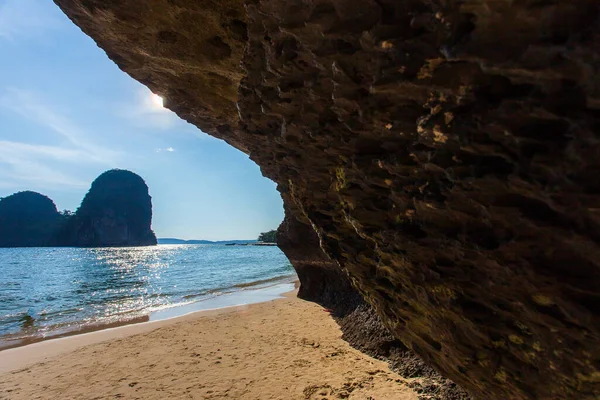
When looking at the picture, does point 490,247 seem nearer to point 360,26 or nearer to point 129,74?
point 360,26

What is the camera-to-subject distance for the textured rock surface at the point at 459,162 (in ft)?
6.43

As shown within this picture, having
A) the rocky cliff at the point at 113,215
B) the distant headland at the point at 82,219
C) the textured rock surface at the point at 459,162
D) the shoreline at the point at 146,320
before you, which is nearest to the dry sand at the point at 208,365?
the shoreline at the point at 146,320

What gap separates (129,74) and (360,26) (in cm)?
791

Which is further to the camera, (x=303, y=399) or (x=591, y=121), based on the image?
(x=303, y=399)

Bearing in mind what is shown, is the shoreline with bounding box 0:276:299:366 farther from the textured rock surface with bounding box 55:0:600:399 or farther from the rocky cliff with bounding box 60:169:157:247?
the rocky cliff with bounding box 60:169:157:247

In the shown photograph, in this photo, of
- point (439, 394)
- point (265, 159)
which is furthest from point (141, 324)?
point (439, 394)

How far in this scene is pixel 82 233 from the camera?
126 m

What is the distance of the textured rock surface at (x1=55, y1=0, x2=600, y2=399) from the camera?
1.96 metres

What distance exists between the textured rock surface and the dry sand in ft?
8.21

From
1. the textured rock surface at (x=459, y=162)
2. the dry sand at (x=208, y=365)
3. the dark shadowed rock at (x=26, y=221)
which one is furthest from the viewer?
the dark shadowed rock at (x=26, y=221)

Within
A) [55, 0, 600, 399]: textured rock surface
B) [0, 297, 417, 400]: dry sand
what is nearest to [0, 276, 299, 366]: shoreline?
[0, 297, 417, 400]: dry sand

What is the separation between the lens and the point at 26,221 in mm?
134250

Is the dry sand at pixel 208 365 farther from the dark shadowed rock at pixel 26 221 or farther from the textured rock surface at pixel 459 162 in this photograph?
the dark shadowed rock at pixel 26 221

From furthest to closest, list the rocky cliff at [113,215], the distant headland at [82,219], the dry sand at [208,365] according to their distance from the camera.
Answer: the distant headland at [82,219] → the rocky cliff at [113,215] → the dry sand at [208,365]
